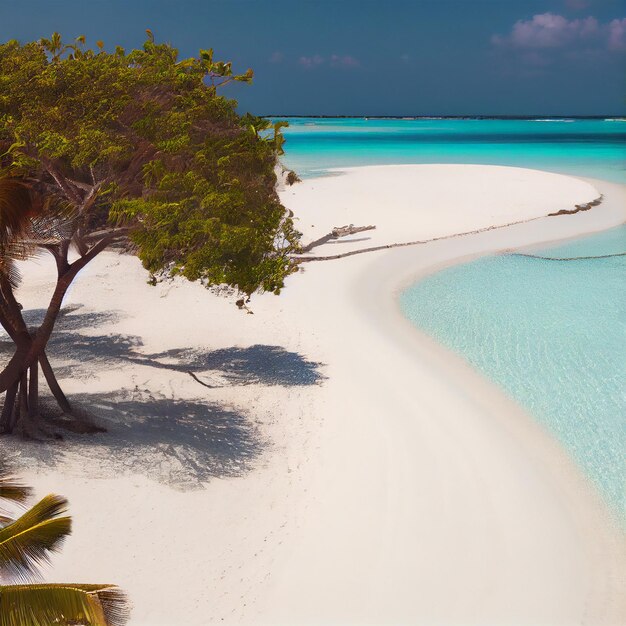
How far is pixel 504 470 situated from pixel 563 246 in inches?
888

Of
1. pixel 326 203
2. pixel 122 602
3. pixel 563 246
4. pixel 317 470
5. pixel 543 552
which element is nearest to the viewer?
pixel 122 602

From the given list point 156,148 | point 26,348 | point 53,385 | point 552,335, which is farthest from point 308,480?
point 552,335

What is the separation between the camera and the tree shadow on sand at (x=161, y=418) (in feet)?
36.1

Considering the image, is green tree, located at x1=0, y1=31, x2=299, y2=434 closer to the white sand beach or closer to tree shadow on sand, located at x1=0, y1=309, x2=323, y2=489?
tree shadow on sand, located at x1=0, y1=309, x2=323, y2=489

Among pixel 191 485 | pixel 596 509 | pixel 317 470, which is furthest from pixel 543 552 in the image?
pixel 191 485

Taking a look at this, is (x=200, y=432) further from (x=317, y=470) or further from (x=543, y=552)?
(x=543, y=552)

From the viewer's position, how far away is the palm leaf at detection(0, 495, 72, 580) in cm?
511

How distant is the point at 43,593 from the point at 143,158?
8324mm

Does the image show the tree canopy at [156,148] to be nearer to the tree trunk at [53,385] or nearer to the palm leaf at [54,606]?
the tree trunk at [53,385]

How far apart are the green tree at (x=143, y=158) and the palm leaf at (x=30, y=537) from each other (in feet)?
18.3

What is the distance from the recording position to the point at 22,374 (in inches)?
458

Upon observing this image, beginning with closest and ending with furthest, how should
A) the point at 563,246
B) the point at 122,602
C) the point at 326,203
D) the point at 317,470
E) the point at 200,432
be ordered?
the point at 122,602
the point at 317,470
the point at 200,432
the point at 563,246
the point at 326,203

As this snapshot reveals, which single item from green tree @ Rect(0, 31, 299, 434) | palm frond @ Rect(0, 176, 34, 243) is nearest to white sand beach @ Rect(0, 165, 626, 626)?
green tree @ Rect(0, 31, 299, 434)

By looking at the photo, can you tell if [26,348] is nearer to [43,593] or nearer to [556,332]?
[43,593]
